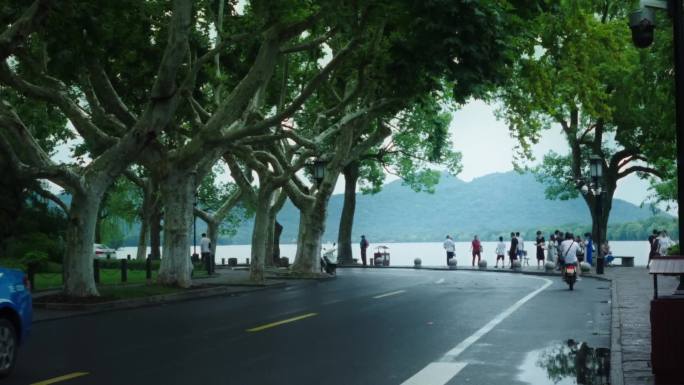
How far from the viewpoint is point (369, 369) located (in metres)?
9.40

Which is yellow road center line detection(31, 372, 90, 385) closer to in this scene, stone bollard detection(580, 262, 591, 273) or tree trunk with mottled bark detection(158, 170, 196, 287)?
tree trunk with mottled bark detection(158, 170, 196, 287)

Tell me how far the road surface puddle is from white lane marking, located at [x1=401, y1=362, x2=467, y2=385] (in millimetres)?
741

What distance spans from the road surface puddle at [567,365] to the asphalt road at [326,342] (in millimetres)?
31

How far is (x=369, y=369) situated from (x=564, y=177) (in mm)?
53226

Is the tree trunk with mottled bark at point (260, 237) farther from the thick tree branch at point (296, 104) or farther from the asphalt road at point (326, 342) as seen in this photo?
the asphalt road at point (326, 342)

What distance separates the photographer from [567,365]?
9.76 metres

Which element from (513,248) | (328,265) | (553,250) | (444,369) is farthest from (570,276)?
(513,248)

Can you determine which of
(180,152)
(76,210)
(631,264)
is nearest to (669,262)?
(76,210)

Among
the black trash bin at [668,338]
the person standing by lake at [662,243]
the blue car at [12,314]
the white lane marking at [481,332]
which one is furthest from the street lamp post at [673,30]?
the person standing by lake at [662,243]

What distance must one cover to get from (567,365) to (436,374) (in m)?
1.82

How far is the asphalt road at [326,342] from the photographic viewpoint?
9109 millimetres

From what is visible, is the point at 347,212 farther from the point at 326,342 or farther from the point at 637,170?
the point at 326,342

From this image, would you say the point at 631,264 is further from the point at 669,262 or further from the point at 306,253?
the point at 669,262

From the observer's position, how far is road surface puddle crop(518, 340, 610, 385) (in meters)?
8.78
